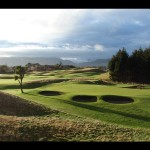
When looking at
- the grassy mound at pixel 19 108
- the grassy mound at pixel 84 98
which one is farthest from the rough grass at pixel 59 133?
the grassy mound at pixel 84 98

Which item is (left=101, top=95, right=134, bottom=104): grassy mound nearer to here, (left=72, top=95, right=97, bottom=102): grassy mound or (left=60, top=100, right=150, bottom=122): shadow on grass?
(left=72, top=95, right=97, bottom=102): grassy mound

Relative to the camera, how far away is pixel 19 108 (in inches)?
1227

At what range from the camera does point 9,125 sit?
1608cm

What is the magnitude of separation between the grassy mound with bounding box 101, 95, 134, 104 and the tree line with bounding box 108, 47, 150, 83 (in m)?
31.9

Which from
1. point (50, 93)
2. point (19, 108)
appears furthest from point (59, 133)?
point (50, 93)

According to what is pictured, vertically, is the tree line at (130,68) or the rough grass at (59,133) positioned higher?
the tree line at (130,68)

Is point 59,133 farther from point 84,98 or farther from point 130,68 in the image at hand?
point 130,68

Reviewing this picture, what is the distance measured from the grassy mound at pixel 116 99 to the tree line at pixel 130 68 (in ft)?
105

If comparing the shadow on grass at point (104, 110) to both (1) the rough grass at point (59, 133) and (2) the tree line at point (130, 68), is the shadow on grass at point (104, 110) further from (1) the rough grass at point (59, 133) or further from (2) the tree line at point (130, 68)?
(2) the tree line at point (130, 68)

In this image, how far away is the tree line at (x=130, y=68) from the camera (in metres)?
70.6

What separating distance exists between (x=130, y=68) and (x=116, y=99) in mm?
33586

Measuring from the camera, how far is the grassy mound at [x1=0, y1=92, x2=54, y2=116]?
29741mm

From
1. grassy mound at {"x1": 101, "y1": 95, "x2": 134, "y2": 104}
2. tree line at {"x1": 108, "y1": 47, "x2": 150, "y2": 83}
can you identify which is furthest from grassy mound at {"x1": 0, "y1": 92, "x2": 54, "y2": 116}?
tree line at {"x1": 108, "y1": 47, "x2": 150, "y2": 83}
